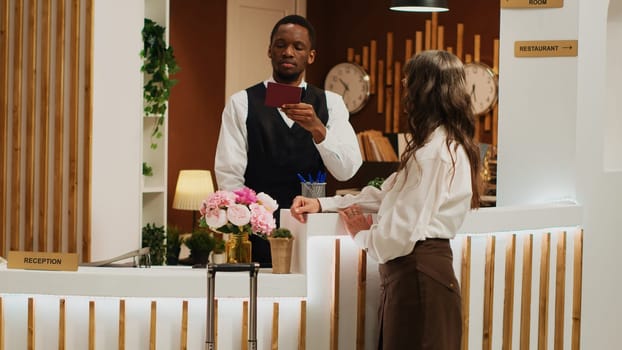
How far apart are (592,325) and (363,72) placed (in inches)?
218

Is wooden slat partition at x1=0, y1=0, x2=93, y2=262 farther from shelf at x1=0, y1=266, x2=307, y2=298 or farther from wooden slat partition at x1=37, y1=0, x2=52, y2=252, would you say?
shelf at x1=0, y1=266, x2=307, y2=298

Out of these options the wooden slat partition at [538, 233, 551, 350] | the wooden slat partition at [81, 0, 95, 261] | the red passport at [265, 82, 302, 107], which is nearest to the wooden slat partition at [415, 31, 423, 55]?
the wooden slat partition at [81, 0, 95, 261]

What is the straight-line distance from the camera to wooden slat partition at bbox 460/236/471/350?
4086 mm

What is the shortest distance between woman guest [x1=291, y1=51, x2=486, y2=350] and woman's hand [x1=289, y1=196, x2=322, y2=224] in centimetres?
24

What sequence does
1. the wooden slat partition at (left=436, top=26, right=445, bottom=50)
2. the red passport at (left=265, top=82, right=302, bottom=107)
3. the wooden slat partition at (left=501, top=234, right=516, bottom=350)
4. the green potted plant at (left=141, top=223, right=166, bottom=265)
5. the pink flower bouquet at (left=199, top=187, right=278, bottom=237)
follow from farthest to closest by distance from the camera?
the wooden slat partition at (left=436, top=26, right=445, bottom=50) < the green potted plant at (left=141, top=223, right=166, bottom=265) < the wooden slat partition at (left=501, top=234, right=516, bottom=350) < the red passport at (left=265, top=82, right=302, bottom=107) < the pink flower bouquet at (left=199, top=187, right=278, bottom=237)

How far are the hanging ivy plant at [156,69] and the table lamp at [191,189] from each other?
3.86 ft

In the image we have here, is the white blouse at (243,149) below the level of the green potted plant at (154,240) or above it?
above

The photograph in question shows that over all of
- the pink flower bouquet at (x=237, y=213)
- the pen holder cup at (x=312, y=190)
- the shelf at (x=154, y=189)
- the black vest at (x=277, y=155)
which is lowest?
the shelf at (x=154, y=189)

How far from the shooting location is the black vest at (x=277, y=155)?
14.3 feet

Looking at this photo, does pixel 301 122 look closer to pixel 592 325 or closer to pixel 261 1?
pixel 592 325

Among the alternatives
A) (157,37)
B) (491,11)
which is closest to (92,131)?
(157,37)

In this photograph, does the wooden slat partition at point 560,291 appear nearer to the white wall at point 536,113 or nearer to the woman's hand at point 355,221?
the white wall at point 536,113

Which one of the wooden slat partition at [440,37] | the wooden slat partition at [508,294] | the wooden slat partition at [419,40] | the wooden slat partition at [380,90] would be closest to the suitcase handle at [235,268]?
the wooden slat partition at [508,294]

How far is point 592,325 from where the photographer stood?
465 cm
